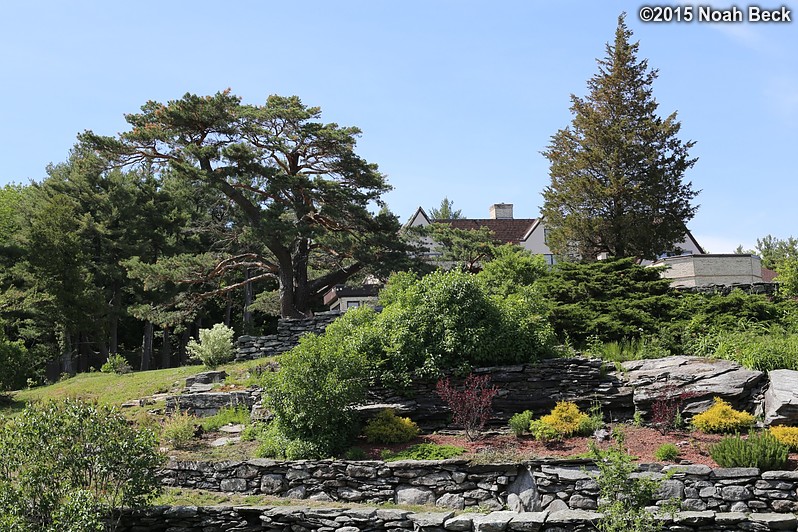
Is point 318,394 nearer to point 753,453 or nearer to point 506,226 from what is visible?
point 753,453

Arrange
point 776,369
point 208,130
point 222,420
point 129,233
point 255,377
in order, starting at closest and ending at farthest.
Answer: point 776,369 < point 222,420 < point 255,377 < point 208,130 < point 129,233

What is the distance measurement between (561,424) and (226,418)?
6867 millimetres

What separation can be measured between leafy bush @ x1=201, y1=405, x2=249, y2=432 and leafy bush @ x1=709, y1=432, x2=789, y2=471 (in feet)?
28.4

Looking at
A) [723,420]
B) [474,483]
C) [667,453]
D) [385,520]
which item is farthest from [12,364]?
[723,420]

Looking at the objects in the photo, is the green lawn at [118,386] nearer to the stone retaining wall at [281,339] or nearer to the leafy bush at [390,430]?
the stone retaining wall at [281,339]

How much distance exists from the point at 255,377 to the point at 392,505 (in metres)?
6.68

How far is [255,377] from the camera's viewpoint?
16844 millimetres

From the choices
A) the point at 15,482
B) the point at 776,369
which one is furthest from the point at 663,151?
the point at 15,482

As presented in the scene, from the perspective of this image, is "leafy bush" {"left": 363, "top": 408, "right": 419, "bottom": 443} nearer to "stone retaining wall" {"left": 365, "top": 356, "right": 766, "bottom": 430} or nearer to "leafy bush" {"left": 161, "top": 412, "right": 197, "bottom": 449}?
"stone retaining wall" {"left": 365, "top": 356, "right": 766, "bottom": 430}

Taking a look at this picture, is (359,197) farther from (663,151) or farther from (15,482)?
(15,482)

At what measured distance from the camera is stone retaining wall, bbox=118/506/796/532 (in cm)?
934

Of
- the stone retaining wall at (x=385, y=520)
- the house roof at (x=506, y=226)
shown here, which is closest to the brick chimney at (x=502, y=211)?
the house roof at (x=506, y=226)

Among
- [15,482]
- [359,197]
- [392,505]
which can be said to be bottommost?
[392,505]

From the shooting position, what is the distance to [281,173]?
73.7ft
